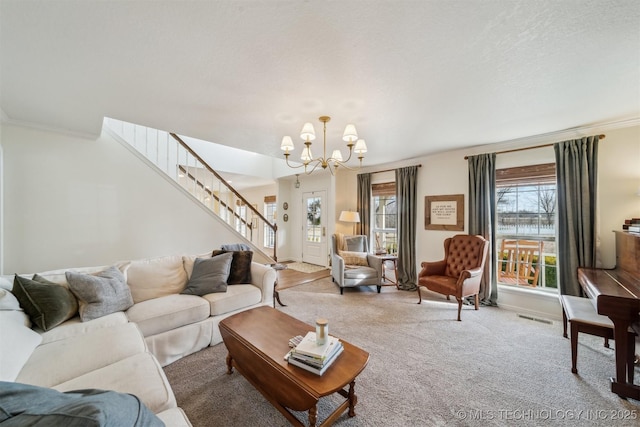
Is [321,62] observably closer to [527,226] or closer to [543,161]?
[543,161]

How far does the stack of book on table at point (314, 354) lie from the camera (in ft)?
4.43

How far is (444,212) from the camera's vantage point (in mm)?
3998

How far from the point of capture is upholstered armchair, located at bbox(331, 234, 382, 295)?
3939 millimetres

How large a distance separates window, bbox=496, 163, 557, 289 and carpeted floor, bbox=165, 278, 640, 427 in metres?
0.77

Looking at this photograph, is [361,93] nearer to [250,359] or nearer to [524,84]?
[524,84]

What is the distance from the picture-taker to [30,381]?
3.85 feet

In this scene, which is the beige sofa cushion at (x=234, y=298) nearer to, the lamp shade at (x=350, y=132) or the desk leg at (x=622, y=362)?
the lamp shade at (x=350, y=132)

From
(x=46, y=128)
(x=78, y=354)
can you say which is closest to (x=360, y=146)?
(x=78, y=354)

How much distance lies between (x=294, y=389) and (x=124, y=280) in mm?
1977

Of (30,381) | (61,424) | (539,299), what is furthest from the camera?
(539,299)

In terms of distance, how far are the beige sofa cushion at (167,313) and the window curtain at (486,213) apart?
3.77 meters

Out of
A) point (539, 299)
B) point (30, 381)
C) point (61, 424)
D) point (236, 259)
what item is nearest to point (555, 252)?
point (539, 299)

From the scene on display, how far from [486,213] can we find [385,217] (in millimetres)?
1894

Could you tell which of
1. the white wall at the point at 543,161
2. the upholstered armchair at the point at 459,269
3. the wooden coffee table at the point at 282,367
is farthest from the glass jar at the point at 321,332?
the white wall at the point at 543,161
